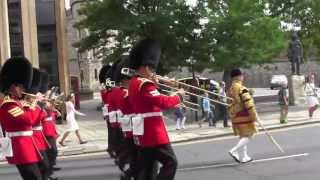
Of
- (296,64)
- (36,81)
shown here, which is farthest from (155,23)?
(36,81)

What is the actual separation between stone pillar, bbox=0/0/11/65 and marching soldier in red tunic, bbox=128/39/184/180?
23.5 metres

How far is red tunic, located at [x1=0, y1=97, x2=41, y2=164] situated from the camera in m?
7.77

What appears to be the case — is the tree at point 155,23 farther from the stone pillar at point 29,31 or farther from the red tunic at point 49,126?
the red tunic at point 49,126

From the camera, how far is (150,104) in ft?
26.5

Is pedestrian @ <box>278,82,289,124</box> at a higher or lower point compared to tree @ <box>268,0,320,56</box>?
lower

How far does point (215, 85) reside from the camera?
24.8 metres

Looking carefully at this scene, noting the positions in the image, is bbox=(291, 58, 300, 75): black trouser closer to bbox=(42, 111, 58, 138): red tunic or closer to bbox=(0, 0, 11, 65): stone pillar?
bbox=(0, 0, 11, 65): stone pillar

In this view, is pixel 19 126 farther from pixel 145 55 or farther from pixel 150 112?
pixel 145 55

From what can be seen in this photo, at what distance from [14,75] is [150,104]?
1703 millimetres

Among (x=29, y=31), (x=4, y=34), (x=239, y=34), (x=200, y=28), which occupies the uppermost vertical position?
(x=29, y=31)

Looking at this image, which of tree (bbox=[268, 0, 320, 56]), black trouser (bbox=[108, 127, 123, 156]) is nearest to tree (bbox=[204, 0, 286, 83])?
tree (bbox=[268, 0, 320, 56])

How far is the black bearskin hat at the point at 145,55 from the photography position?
27.5ft

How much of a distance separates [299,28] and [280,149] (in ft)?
82.4

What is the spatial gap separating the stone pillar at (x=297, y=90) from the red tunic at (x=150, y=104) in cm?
2190
